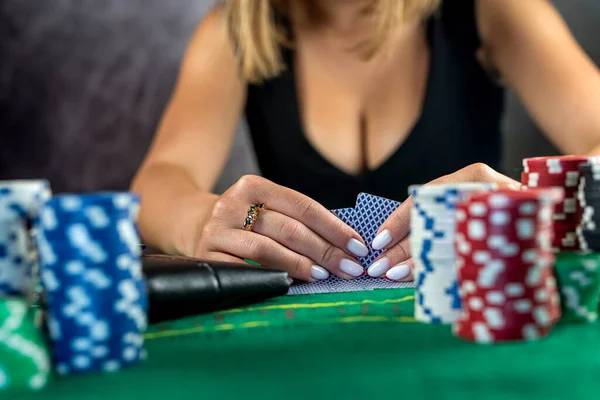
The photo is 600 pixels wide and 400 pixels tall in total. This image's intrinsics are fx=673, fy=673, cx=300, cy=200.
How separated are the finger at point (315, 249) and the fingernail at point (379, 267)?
0.02 metres

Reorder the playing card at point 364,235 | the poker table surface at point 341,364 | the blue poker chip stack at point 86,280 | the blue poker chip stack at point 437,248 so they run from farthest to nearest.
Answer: the playing card at point 364,235, the blue poker chip stack at point 437,248, the blue poker chip stack at point 86,280, the poker table surface at point 341,364

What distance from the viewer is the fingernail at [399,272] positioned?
1.36 metres

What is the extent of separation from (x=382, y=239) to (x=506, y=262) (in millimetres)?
495

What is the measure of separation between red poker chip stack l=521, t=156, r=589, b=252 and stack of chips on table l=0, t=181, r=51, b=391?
767mm

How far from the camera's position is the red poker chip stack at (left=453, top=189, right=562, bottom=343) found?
0.87m

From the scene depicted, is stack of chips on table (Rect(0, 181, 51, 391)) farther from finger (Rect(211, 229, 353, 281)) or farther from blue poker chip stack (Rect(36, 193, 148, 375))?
finger (Rect(211, 229, 353, 281))

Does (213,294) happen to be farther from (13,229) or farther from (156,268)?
(13,229)

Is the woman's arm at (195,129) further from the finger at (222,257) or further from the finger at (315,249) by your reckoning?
the finger at (315,249)

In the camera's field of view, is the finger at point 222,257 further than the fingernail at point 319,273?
Yes

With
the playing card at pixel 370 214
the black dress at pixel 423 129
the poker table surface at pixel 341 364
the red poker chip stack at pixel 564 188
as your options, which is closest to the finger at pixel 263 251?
the playing card at pixel 370 214

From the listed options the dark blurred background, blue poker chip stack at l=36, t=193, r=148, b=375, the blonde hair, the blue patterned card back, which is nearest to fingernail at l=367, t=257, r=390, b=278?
the blue patterned card back

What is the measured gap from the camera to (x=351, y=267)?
1388 millimetres

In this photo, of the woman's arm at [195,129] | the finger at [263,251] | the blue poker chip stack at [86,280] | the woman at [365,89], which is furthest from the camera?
the woman at [365,89]

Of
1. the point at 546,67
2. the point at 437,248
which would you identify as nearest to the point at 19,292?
the point at 437,248
